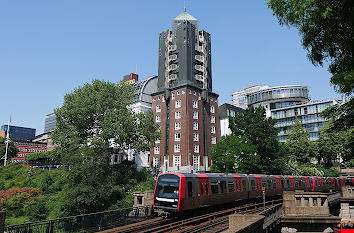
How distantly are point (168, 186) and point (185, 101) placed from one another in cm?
4223

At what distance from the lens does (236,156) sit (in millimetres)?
48344

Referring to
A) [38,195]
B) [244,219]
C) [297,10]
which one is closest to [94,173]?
[38,195]

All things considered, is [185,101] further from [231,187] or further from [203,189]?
[203,189]

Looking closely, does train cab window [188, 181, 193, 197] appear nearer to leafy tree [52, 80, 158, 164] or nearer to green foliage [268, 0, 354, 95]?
green foliage [268, 0, 354, 95]

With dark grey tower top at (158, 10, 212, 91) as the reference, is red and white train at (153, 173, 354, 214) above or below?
below

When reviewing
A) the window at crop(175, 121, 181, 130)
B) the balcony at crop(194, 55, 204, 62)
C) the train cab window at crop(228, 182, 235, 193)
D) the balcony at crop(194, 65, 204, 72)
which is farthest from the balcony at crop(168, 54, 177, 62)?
the train cab window at crop(228, 182, 235, 193)

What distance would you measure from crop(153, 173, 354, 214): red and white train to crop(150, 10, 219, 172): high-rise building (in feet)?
90.7

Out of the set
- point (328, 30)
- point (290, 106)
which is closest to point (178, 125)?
point (328, 30)

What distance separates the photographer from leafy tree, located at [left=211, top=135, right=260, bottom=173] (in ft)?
152

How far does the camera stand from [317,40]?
1698 centimetres

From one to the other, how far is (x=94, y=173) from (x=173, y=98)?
1272 inches

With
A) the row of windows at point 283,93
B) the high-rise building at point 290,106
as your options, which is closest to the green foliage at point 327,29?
the high-rise building at point 290,106

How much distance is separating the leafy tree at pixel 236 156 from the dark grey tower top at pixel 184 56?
20.0 meters

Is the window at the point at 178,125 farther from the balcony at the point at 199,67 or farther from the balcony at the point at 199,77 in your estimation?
the balcony at the point at 199,67
